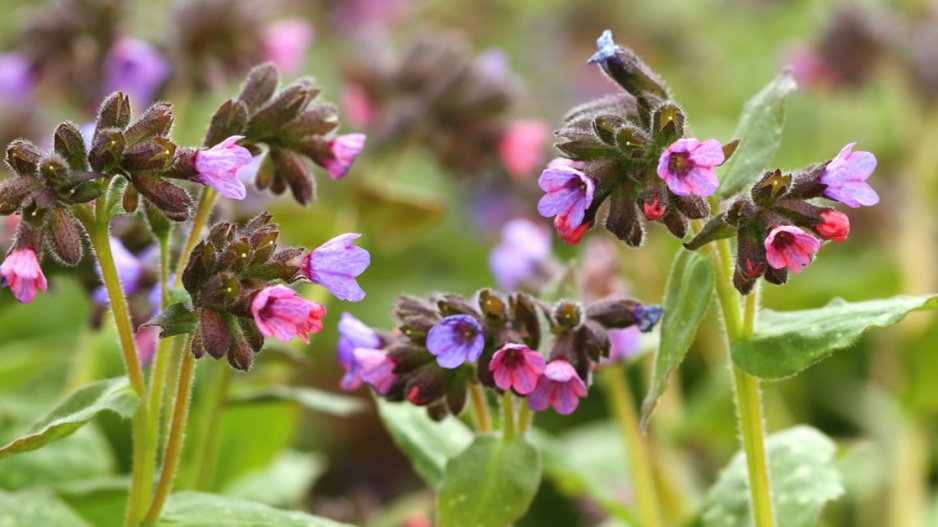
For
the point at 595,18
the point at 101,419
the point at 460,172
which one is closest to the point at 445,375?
the point at 101,419

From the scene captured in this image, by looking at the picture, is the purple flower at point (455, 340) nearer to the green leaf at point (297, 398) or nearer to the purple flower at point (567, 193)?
the purple flower at point (567, 193)

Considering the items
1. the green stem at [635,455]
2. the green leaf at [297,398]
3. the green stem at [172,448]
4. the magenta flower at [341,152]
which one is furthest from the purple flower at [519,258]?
the green stem at [172,448]

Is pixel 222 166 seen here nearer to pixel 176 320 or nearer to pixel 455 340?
pixel 176 320

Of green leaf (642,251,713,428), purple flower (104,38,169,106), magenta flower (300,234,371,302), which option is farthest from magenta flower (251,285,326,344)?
purple flower (104,38,169,106)

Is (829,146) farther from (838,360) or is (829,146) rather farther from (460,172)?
(460,172)

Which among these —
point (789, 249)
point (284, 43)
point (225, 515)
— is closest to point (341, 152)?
point (225, 515)

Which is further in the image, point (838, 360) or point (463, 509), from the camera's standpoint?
point (838, 360)

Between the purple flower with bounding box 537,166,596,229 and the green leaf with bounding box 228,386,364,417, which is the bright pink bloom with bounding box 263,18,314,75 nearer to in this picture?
the green leaf with bounding box 228,386,364,417
